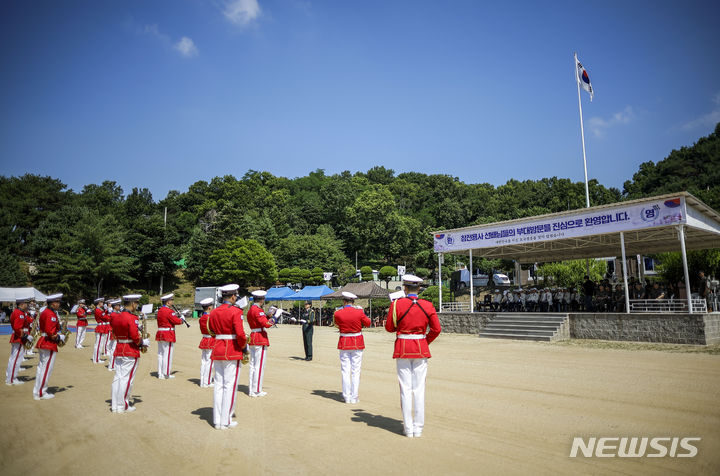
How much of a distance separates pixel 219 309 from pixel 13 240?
6884cm

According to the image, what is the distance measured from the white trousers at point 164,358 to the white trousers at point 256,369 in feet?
10.8

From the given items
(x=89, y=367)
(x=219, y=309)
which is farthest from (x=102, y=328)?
(x=219, y=309)

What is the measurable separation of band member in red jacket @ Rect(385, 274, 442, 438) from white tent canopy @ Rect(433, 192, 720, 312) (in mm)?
15296

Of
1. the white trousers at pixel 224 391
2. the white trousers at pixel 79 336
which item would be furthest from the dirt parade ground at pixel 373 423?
the white trousers at pixel 79 336

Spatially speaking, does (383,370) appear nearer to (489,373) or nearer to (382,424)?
(489,373)

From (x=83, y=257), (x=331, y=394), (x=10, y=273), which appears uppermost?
(x=83, y=257)

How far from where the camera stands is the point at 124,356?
24.5ft

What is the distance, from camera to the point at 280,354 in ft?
52.5

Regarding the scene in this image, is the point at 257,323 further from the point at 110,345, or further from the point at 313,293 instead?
the point at 313,293

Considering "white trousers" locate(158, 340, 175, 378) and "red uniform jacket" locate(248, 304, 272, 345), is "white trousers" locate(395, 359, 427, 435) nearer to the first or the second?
"red uniform jacket" locate(248, 304, 272, 345)

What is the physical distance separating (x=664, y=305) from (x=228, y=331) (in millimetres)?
18670

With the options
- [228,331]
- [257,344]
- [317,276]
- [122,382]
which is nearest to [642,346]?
[257,344]

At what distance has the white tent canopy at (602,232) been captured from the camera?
17328 mm

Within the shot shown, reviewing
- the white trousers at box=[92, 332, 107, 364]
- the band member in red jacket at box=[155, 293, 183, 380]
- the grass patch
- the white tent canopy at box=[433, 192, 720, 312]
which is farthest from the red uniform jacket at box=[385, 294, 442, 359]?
the white tent canopy at box=[433, 192, 720, 312]
